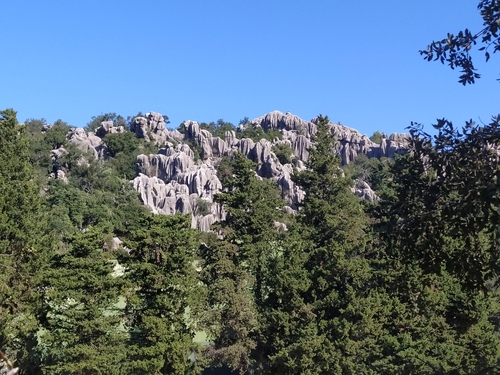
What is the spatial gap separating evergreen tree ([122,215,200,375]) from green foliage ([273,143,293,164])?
52.1 m

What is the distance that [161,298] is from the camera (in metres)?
14.6

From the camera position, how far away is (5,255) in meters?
14.5

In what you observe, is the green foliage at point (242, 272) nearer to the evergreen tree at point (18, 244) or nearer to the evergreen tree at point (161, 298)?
the evergreen tree at point (161, 298)

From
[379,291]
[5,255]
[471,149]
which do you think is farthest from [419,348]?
[471,149]

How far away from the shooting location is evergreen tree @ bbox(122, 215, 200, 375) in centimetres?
1432

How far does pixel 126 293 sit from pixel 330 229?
6.28 meters

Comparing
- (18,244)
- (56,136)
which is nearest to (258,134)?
(56,136)

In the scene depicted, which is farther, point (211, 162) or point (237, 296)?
point (211, 162)

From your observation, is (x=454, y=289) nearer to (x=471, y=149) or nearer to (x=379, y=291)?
(x=379, y=291)

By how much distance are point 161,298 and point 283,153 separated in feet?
176

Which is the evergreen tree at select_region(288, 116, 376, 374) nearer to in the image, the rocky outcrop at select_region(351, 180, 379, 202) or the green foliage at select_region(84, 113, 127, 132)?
the rocky outcrop at select_region(351, 180, 379, 202)

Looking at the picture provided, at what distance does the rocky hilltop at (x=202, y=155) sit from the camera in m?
55.9

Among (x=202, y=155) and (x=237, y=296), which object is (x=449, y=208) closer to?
(x=237, y=296)

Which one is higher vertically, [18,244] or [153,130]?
[153,130]
